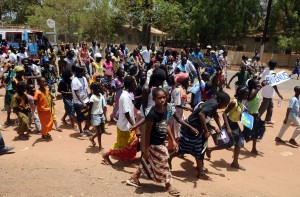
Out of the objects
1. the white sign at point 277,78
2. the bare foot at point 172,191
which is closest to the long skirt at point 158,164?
the bare foot at point 172,191

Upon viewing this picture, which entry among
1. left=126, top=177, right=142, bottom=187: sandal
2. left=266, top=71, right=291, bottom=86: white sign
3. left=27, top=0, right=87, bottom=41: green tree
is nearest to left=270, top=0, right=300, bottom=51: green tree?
left=266, top=71, right=291, bottom=86: white sign

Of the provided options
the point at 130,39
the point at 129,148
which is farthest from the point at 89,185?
the point at 130,39

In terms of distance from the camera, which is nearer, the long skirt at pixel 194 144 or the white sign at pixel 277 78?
the long skirt at pixel 194 144

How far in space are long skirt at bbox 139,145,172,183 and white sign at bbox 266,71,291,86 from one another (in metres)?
4.22

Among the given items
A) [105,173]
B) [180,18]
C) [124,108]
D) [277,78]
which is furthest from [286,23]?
[105,173]

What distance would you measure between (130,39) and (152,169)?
38.8 metres

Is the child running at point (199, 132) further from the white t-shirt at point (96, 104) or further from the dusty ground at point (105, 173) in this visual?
the white t-shirt at point (96, 104)

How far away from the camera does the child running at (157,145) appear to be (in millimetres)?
3812

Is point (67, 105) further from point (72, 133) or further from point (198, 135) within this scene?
point (198, 135)

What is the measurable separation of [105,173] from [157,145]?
3.80 ft

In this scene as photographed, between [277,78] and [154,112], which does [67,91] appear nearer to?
[154,112]

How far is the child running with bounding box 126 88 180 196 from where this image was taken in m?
3.81

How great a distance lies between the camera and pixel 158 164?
4.04 metres

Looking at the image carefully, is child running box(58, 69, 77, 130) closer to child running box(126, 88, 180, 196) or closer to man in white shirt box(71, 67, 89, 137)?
man in white shirt box(71, 67, 89, 137)
